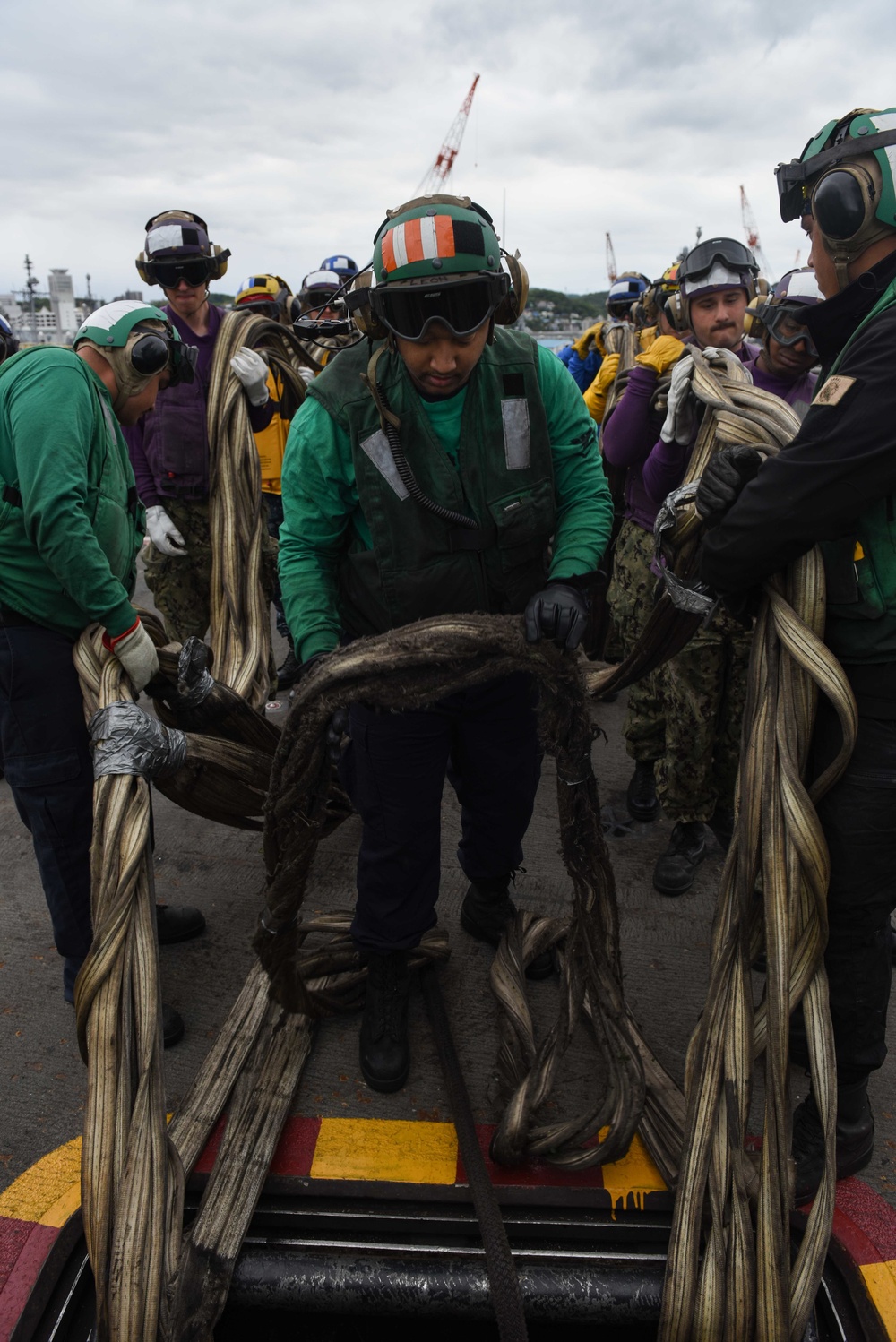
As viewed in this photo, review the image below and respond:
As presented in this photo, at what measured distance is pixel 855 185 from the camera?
5.35ft

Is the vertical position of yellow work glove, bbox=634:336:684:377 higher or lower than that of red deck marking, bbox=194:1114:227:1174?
higher

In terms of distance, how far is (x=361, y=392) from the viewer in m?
2.00

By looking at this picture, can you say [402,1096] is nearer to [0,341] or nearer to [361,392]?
[361,392]

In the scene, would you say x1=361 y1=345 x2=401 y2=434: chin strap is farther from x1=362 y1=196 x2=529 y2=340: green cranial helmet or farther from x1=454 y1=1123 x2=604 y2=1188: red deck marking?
x1=454 y1=1123 x2=604 y2=1188: red deck marking

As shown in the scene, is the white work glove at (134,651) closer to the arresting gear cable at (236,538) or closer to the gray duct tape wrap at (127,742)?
the gray duct tape wrap at (127,742)

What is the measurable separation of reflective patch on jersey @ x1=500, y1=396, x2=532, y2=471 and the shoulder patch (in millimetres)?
659

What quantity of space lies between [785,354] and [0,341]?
121 inches

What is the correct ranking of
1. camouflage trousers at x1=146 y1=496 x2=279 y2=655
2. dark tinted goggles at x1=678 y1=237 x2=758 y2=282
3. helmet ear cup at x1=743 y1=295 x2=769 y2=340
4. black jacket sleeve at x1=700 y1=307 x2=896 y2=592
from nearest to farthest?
black jacket sleeve at x1=700 y1=307 x2=896 y2=592, dark tinted goggles at x1=678 y1=237 x2=758 y2=282, helmet ear cup at x1=743 y1=295 x2=769 y2=340, camouflage trousers at x1=146 y1=496 x2=279 y2=655

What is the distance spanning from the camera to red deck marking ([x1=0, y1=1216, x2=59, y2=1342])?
5.83 feet

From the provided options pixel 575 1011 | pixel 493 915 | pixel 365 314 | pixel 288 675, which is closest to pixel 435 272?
pixel 365 314

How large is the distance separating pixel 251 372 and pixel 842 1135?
3.41 metres

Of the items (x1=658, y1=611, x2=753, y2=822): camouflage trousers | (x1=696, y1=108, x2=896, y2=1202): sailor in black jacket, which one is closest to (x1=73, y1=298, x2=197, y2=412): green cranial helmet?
(x1=696, y1=108, x2=896, y2=1202): sailor in black jacket

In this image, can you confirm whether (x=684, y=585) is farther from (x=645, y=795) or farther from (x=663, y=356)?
(x=645, y=795)

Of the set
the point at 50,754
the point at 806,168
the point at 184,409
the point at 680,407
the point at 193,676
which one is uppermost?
the point at 806,168
